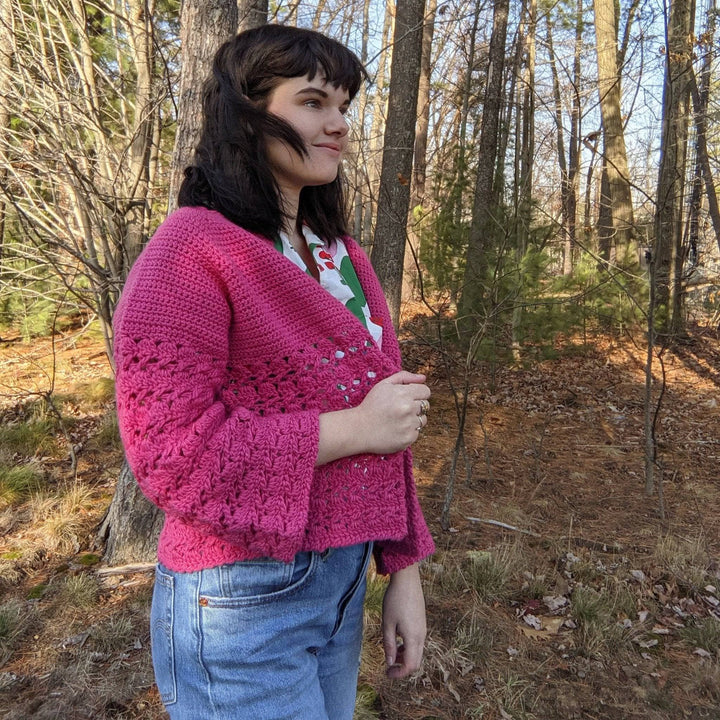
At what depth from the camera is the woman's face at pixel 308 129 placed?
1.15 meters

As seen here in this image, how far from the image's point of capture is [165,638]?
104 cm

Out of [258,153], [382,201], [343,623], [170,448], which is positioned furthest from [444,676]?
[382,201]

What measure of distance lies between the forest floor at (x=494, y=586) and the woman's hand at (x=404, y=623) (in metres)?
1.29

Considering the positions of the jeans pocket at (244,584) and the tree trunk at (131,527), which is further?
the tree trunk at (131,527)

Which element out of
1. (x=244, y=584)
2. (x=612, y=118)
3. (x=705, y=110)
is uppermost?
(x=612, y=118)

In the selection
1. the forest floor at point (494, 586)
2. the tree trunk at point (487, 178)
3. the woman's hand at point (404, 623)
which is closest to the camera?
the woman's hand at point (404, 623)

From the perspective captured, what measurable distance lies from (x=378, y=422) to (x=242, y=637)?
0.43 metres

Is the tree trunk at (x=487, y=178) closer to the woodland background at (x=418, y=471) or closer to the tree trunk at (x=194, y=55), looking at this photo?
the woodland background at (x=418, y=471)

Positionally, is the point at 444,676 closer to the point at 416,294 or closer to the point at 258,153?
the point at 258,153

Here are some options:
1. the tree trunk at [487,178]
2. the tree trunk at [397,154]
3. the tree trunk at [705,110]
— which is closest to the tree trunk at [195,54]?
the tree trunk at [397,154]

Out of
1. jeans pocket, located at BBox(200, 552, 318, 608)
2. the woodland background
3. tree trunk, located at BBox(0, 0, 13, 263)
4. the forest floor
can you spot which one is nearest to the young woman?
jeans pocket, located at BBox(200, 552, 318, 608)

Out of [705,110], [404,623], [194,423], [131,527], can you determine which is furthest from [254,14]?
[705,110]

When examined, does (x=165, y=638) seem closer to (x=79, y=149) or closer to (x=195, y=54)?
(x=195, y=54)

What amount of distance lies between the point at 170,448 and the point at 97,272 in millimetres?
3229
